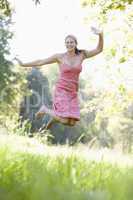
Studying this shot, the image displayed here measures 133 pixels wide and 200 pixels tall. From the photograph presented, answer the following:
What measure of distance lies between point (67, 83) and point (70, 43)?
2.03ft

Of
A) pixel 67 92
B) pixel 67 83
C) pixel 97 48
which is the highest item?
pixel 97 48

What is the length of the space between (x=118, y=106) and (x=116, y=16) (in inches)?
236

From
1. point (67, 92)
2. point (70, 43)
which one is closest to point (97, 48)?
point (70, 43)

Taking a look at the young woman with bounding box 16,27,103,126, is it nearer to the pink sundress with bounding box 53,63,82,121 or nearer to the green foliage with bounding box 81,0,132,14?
A: the pink sundress with bounding box 53,63,82,121

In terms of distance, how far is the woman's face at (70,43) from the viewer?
8.80 meters

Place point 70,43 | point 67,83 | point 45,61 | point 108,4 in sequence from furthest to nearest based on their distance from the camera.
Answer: point 108,4, point 45,61, point 67,83, point 70,43

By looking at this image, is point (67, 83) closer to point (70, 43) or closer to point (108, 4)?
point (70, 43)

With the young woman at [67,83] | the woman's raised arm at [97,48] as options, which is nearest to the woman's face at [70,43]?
the young woman at [67,83]

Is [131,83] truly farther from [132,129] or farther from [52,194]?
[132,129]

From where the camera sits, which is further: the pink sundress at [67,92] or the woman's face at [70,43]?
the pink sundress at [67,92]

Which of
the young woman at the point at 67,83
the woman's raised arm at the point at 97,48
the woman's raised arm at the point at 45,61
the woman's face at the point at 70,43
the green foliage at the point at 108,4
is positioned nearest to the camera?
the woman's raised arm at the point at 97,48

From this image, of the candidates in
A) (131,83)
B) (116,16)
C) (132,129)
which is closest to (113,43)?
(116,16)

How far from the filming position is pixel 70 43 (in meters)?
8.88

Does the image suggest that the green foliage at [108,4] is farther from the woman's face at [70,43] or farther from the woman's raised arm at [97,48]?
the woman's face at [70,43]
